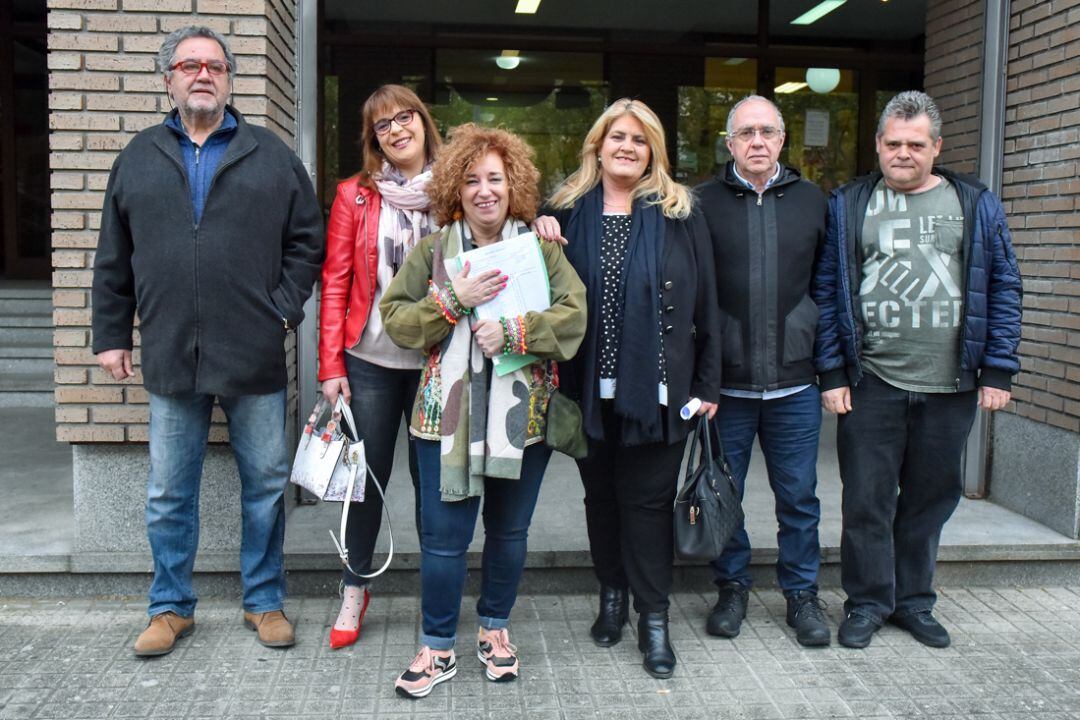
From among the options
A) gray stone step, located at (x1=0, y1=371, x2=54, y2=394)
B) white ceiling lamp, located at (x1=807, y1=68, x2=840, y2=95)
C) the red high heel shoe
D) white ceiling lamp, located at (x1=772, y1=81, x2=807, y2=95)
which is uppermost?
white ceiling lamp, located at (x1=807, y1=68, x2=840, y2=95)

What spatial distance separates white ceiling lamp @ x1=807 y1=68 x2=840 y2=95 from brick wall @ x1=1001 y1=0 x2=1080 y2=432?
5651 millimetres

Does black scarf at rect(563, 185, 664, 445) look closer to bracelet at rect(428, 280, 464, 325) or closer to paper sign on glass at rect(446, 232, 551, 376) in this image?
paper sign on glass at rect(446, 232, 551, 376)

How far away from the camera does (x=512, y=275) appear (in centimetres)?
337

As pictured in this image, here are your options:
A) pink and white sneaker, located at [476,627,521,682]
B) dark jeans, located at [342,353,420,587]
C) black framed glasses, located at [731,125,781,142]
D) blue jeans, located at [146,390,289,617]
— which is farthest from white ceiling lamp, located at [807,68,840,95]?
pink and white sneaker, located at [476,627,521,682]

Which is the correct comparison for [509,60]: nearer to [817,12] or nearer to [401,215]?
[817,12]

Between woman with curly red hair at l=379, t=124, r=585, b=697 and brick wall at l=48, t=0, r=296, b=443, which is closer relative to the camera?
woman with curly red hair at l=379, t=124, r=585, b=697

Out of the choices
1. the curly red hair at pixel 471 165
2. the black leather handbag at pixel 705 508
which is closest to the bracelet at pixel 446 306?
the curly red hair at pixel 471 165

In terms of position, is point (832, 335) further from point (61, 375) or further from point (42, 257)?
point (42, 257)

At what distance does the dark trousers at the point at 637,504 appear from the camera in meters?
3.70

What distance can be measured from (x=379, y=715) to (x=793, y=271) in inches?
86.3

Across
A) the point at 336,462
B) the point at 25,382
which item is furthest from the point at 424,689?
the point at 25,382

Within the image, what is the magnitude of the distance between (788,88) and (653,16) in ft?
5.50

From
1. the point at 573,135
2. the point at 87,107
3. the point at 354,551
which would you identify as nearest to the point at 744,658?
the point at 354,551

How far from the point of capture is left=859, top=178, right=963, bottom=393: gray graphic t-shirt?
12.6 feet
